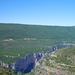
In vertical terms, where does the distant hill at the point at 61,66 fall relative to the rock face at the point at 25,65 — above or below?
above

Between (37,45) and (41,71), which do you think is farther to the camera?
(37,45)

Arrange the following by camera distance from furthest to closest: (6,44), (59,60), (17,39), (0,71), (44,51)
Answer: (17,39) → (6,44) → (44,51) → (59,60) → (0,71)

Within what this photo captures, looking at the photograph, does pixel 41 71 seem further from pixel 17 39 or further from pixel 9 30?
pixel 9 30

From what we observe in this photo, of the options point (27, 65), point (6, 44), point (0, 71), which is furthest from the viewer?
point (6, 44)

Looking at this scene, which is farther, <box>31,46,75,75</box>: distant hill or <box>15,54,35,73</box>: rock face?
<box>15,54,35,73</box>: rock face

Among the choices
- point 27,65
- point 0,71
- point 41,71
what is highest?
point 0,71

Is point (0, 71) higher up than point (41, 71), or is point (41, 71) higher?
point (0, 71)

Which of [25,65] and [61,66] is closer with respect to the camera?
[61,66]

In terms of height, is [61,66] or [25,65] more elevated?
[61,66]

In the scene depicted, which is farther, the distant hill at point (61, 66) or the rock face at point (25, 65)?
the rock face at point (25, 65)

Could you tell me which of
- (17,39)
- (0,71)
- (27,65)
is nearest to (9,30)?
(17,39)

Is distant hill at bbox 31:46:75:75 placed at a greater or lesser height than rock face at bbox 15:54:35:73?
greater
